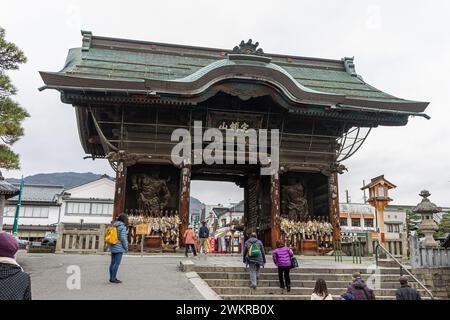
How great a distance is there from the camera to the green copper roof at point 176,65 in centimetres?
1794

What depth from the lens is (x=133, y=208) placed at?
1867 cm

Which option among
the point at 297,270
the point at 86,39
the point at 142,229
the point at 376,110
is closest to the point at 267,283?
the point at 297,270

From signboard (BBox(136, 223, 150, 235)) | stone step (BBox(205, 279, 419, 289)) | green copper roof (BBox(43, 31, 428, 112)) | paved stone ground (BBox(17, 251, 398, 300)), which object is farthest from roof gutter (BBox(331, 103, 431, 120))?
paved stone ground (BBox(17, 251, 398, 300))

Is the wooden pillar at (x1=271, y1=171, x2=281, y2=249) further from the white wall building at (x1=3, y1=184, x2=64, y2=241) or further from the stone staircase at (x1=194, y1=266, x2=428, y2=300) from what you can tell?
the white wall building at (x1=3, y1=184, x2=64, y2=241)

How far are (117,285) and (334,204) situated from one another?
40.1 ft

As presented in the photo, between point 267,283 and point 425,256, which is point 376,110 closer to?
point 425,256

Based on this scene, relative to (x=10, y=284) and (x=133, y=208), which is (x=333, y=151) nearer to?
(x=133, y=208)

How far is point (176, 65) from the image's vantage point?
67.3 ft

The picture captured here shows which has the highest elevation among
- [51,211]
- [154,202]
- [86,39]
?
[86,39]

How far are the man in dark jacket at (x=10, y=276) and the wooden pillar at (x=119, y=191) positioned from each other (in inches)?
494

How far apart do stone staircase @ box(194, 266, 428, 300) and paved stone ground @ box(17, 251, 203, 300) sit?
41.7 inches

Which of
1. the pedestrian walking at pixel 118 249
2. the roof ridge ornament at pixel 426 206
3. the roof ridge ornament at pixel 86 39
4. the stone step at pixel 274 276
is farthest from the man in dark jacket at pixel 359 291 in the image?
the roof ridge ornament at pixel 86 39
